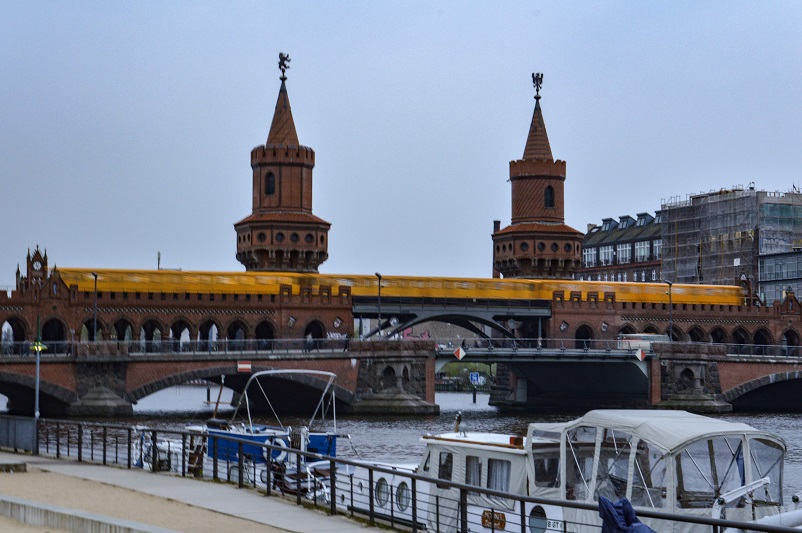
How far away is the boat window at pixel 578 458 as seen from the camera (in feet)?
87.1

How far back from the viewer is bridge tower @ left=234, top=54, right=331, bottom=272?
10144 centimetres

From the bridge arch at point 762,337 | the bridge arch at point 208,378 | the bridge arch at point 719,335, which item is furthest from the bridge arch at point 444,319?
the bridge arch at point 762,337

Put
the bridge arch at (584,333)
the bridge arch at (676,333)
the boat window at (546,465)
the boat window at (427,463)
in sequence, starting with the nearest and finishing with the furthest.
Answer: the boat window at (546,465)
the boat window at (427,463)
the bridge arch at (584,333)
the bridge arch at (676,333)

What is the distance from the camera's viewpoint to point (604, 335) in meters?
105

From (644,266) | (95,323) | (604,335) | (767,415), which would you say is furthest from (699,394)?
(644,266)

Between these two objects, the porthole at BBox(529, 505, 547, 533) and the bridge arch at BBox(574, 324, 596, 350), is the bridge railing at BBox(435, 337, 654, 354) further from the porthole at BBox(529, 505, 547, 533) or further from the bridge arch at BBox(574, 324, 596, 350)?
the porthole at BBox(529, 505, 547, 533)

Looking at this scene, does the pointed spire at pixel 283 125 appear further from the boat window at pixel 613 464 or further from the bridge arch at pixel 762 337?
the boat window at pixel 613 464

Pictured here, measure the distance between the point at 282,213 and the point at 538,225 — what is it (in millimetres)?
20728

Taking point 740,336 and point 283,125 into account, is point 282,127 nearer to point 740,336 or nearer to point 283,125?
point 283,125

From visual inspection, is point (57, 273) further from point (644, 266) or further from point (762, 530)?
point (644, 266)

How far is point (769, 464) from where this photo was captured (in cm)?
2542

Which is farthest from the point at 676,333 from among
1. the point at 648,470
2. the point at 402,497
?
the point at 648,470

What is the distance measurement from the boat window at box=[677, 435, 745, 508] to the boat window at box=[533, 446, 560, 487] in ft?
11.6

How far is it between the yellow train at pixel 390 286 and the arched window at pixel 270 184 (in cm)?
669
